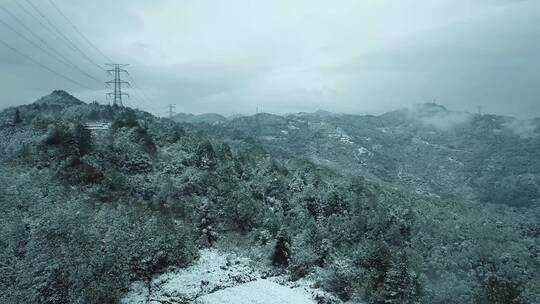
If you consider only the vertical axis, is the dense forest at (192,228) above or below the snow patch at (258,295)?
above

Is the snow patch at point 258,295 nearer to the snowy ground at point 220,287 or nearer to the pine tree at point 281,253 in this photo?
the snowy ground at point 220,287

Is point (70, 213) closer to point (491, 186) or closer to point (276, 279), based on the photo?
point (276, 279)

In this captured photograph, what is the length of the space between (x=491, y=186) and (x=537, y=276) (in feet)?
486

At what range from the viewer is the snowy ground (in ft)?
66.7

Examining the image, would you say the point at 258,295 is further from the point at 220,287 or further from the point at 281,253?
the point at 281,253

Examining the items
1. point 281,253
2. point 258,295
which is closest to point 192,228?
point 281,253

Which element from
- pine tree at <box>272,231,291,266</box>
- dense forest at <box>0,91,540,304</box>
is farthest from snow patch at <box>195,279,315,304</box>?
pine tree at <box>272,231,291,266</box>

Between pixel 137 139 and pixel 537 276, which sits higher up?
pixel 137 139

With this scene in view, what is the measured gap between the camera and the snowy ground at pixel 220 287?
20.3 m

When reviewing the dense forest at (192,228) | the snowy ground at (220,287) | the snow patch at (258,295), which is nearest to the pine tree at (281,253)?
the dense forest at (192,228)

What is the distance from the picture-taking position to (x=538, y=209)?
126 meters

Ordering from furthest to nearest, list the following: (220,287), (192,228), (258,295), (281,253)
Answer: (192,228), (281,253), (220,287), (258,295)

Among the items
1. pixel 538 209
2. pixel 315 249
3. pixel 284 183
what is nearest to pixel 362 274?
pixel 315 249

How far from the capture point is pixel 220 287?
73.5 ft
